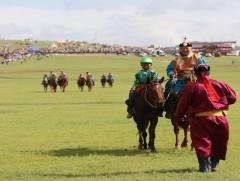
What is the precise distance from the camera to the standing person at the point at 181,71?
1302cm

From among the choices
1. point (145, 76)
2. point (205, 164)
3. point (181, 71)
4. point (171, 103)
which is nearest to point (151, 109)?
→ point (171, 103)

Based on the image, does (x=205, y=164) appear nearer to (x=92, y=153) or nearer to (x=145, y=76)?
(x=92, y=153)

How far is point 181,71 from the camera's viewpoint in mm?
13203

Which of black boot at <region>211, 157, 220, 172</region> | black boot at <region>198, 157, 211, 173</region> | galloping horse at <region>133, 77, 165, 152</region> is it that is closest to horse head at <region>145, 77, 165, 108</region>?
galloping horse at <region>133, 77, 165, 152</region>

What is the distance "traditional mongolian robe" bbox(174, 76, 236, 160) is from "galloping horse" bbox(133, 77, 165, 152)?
2860 mm

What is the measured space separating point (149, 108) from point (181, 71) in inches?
43.7

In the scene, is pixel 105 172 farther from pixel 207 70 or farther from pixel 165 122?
pixel 165 122

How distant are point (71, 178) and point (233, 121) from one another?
449 inches

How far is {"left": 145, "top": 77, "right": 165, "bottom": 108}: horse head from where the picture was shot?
1286cm

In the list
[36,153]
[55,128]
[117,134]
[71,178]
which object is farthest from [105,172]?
[55,128]

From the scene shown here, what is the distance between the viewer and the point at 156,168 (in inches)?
420

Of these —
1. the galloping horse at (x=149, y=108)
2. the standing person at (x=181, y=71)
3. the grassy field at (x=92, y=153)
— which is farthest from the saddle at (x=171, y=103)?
the grassy field at (x=92, y=153)

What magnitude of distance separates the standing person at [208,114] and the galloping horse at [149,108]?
9.34 ft

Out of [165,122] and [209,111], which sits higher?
[209,111]
